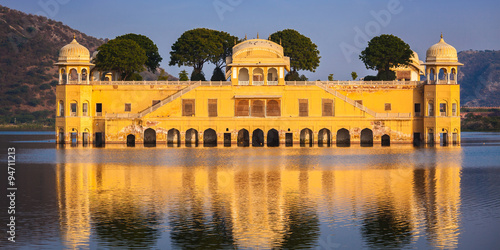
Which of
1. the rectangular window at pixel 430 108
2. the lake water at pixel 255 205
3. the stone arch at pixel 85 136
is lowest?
the lake water at pixel 255 205

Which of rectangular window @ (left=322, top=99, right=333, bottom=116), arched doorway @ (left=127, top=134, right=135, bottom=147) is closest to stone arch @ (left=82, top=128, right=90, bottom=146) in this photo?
arched doorway @ (left=127, top=134, right=135, bottom=147)

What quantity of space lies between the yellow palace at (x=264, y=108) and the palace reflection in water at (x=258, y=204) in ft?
86.9

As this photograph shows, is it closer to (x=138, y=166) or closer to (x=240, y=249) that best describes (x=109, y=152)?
(x=138, y=166)

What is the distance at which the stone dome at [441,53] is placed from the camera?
250 feet

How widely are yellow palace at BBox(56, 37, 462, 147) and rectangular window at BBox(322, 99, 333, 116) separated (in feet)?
0.34

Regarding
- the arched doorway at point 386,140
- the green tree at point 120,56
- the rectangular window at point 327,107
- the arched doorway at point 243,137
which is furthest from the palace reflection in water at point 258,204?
the green tree at point 120,56

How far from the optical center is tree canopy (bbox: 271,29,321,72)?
89750 mm

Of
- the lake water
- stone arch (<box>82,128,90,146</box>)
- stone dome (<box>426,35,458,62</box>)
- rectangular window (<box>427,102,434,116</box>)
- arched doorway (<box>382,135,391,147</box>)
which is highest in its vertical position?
stone dome (<box>426,35,458,62</box>)

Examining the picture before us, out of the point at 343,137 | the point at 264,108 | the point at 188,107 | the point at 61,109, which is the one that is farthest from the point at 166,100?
the point at 343,137

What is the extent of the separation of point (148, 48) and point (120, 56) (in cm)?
980

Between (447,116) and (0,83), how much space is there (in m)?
99.6

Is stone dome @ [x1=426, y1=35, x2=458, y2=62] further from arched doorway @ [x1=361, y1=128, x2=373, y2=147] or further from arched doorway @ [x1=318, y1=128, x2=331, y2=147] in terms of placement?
arched doorway @ [x1=318, y1=128, x2=331, y2=147]

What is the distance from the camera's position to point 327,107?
74.1 m

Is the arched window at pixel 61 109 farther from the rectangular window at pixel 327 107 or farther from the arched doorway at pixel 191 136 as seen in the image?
the rectangular window at pixel 327 107
